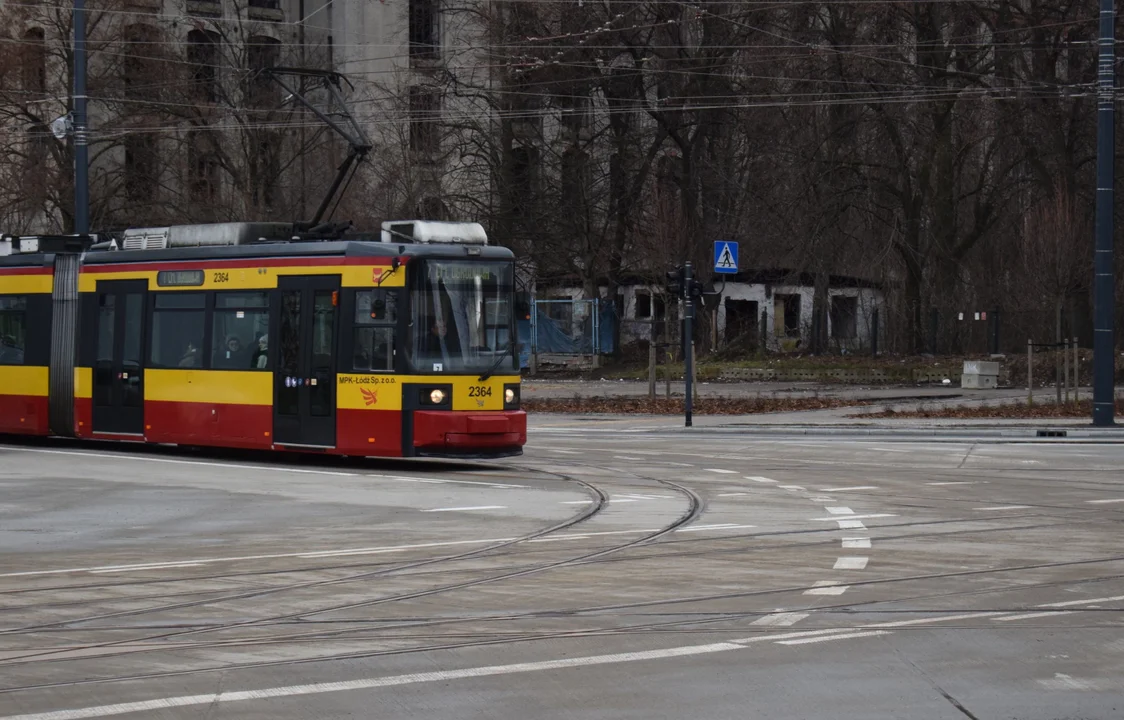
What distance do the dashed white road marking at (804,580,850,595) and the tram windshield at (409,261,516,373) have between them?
33.7ft

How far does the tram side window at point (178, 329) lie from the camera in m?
23.4

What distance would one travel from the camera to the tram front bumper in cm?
2058

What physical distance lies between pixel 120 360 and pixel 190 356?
65.1 inches

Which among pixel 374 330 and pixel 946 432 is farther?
pixel 946 432

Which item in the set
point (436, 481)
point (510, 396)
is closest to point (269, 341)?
point (510, 396)

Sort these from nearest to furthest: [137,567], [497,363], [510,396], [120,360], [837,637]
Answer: [837,637]
[137,567]
[497,363]
[510,396]
[120,360]

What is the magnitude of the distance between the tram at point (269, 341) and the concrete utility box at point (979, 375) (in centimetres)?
2137

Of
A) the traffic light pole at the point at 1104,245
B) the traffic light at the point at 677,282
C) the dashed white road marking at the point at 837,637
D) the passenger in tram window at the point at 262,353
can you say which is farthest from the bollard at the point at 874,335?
the dashed white road marking at the point at 837,637

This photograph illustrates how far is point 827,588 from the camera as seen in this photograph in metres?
10.8

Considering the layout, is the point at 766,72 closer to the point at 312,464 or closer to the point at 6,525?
the point at 312,464

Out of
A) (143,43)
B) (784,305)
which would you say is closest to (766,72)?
(784,305)

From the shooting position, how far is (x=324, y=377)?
70.9 feet

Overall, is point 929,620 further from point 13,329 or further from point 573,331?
point 573,331

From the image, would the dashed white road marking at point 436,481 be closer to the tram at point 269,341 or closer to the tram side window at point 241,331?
the tram at point 269,341
